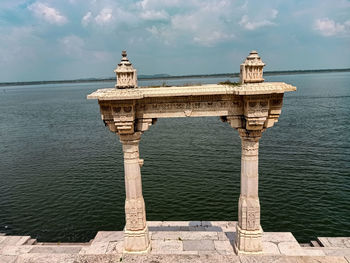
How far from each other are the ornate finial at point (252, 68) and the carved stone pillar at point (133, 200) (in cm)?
361

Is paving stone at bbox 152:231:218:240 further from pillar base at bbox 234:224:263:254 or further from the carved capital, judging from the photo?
the carved capital

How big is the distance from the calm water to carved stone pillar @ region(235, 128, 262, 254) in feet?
16.2

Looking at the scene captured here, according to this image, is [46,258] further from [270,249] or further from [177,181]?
[177,181]

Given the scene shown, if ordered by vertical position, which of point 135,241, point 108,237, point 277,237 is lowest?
point 108,237

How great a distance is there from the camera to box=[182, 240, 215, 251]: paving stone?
9820 mm

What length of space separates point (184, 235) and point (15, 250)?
6246 millimetres

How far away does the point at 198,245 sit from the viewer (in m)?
10.1

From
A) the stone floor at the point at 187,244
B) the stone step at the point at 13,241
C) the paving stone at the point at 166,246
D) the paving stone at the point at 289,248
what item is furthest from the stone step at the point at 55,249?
the paving stone at the point at 289,248

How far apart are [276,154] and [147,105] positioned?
17477 millimetres

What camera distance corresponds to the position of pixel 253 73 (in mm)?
8031

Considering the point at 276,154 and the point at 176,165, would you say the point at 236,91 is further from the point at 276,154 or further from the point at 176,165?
the point at 276,154

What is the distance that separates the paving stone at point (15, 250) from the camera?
1040 cm

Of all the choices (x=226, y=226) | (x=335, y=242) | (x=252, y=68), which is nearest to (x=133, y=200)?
(x=226, y=226)

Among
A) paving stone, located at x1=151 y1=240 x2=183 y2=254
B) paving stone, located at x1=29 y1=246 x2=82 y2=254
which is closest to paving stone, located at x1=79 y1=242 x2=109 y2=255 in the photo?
paving stone, located at x1=29 y1=246 x2=82 y2=254
